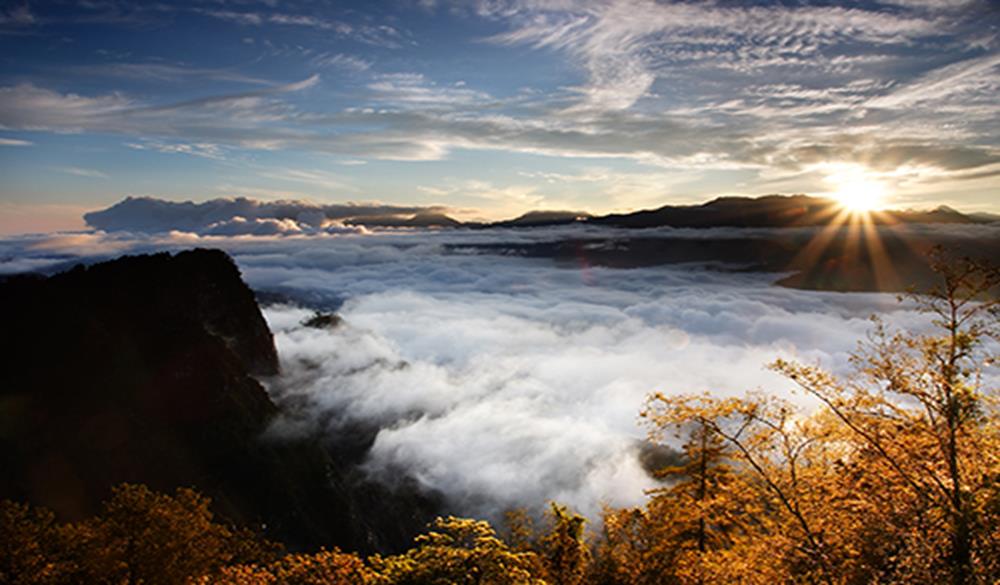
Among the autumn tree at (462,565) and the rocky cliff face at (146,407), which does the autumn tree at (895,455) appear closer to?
the autumn tree at (462,565)

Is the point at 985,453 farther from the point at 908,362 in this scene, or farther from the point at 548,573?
the point at 548,573

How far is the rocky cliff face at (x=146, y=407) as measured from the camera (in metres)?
65.6

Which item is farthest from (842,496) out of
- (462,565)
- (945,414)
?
(462,565)

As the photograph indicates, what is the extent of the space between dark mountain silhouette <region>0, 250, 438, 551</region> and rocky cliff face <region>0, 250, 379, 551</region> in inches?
7.7

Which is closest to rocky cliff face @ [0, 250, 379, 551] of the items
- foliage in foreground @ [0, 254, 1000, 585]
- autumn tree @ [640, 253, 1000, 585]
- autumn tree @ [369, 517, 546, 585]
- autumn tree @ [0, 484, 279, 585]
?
autumn tree @ [0, 484, 279, 585]

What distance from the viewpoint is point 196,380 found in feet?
293

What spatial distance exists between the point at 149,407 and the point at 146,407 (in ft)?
1.59

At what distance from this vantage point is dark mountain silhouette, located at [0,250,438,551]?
65750mm

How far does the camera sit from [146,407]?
81.4 metres

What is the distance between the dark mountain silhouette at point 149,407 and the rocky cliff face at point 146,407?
0.64 feet

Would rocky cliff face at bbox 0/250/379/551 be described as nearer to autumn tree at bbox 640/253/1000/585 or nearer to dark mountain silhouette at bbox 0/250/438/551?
dark mountain silhouette at bbox 0/250/438/551

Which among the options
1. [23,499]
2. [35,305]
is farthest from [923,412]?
[35,305]

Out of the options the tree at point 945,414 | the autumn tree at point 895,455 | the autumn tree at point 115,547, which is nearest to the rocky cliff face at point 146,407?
the autumn tree at point 115,547

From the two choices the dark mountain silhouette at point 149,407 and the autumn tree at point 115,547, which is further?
the dark mountain silhouette at point 149,407
